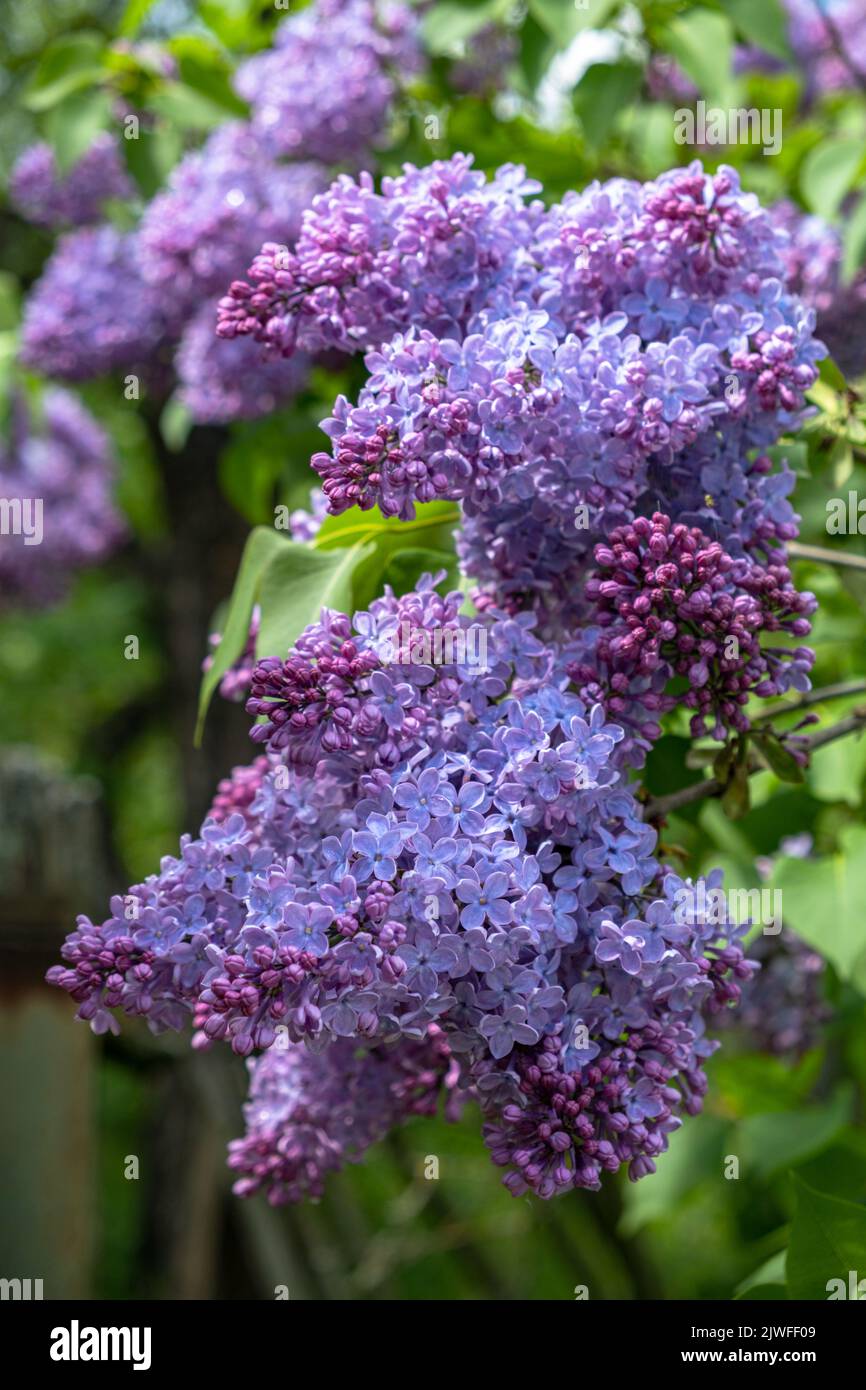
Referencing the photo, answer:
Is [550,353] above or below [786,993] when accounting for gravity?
above

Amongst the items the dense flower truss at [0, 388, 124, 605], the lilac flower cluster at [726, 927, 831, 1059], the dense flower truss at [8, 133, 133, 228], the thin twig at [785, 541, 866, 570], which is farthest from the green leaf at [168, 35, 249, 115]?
the dense flower truss at [0, 388, 124, 605]

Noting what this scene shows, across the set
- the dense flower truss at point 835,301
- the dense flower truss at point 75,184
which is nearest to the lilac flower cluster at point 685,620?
the dense flower truss at point 835,301

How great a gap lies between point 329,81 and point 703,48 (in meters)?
0.62

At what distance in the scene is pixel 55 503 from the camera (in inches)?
201

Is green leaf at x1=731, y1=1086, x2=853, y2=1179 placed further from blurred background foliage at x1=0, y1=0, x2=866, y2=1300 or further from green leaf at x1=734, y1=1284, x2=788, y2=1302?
green leaf at x1=734, y1=1284, x2=788, y2=1302

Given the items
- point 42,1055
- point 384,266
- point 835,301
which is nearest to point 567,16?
point 835,301

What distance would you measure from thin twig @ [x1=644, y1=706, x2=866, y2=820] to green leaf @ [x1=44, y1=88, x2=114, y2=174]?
176cm

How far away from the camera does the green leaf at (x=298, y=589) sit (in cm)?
148

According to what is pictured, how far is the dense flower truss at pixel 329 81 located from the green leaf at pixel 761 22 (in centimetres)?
61

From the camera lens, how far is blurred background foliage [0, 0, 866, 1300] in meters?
2.05

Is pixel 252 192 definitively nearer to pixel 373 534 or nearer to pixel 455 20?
pixel 455 20

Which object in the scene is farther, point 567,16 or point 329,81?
point 329,81

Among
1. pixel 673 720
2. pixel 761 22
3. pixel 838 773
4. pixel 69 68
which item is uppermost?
pixel 69 68

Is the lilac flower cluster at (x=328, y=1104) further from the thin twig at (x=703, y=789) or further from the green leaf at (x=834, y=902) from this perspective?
the green leaf at (x=834, y=902)
